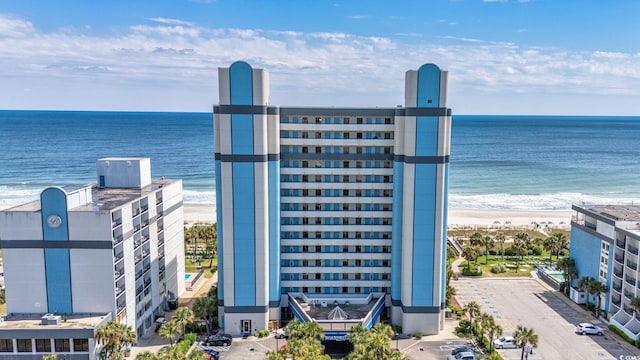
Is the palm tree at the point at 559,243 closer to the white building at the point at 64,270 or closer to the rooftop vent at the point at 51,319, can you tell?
the white building at the point at 64,270

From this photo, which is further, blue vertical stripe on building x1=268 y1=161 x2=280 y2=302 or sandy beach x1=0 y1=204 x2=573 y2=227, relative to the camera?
sandy beach x1=0 y1=204 x2=573 y2=227

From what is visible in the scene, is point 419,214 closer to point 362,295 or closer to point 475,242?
point 362,295

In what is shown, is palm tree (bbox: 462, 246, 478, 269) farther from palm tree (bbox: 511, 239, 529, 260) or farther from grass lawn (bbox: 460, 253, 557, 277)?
palm tree (bbox: 511, 239, 529, 260)

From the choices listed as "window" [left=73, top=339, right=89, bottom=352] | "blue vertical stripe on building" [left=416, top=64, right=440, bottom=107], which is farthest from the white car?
"window" [left=73, top=339, right=89, bottom=352]

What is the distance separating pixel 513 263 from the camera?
276 feet

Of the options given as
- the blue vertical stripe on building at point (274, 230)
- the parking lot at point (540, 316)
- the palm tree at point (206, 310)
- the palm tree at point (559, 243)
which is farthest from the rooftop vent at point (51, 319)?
the palm tree at point (559, 243)

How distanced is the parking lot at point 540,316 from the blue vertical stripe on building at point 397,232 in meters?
13.5

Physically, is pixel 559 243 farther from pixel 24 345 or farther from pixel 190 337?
pixel 24 345

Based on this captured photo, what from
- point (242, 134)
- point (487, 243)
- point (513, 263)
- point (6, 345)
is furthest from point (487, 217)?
point (6, 345)

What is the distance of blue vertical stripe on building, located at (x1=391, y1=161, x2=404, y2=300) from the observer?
55750 mm

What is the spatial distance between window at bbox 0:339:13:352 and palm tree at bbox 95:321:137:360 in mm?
8032

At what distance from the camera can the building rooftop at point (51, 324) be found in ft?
146

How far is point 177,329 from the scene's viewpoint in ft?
160

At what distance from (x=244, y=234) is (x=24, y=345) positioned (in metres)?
23.6
